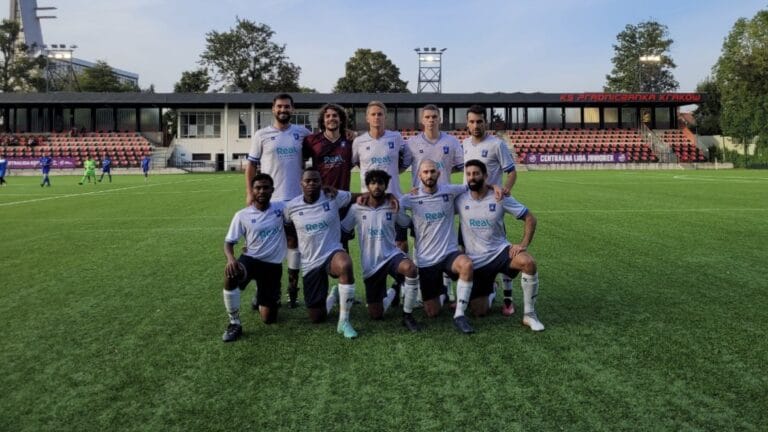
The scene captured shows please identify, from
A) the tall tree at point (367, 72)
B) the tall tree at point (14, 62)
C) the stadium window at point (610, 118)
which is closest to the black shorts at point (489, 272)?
the stadium window at point (610, 118)

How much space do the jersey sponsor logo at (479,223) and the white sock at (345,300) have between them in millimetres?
1244

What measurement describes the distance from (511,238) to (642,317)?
467 cm

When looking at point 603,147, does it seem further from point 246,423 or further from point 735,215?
point 246,423

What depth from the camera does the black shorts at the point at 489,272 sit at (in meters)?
4.58

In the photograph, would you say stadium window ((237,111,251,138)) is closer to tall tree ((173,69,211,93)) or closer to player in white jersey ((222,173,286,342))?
tall tree ((173,69,211,93))

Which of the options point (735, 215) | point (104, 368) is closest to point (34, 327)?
point (104, 368)

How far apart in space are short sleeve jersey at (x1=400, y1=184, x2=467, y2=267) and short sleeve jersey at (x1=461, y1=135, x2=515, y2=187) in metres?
0.77

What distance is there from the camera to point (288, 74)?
72938 millimetres

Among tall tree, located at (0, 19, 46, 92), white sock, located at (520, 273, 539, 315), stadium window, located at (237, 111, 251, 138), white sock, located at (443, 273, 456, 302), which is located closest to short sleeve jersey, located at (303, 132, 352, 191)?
white sock, located at (443, 273, 456, 302)

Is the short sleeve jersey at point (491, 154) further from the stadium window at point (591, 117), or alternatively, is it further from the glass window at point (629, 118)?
the glass window at point (629, 118)

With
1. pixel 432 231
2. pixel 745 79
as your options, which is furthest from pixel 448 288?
pixel 745 79

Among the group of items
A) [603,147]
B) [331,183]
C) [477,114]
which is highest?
[603,147]

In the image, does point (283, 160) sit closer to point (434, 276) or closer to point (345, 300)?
point (345, 300)

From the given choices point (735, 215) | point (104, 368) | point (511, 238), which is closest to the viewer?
point (104, 368)
